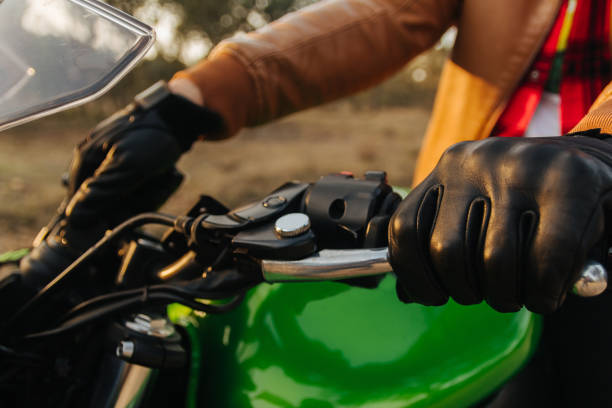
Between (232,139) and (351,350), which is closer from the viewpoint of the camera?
(351,350)

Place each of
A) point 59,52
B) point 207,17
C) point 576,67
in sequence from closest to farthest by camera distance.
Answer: point 59,52 → point 576,67 → point 207,17

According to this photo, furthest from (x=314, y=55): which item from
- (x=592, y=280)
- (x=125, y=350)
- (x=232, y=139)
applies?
(x=232, y=139)

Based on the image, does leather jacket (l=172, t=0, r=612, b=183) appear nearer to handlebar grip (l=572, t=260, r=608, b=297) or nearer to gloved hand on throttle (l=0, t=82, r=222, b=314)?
gloved hand on throttle (l=0, t=82, r=222, b=314)

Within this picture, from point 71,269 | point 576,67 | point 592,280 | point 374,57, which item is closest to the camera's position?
point 592,280

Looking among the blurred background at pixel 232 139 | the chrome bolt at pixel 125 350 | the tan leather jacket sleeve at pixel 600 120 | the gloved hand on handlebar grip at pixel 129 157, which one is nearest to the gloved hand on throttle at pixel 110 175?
the gloved hand on handlebar grip at pixel 129 157

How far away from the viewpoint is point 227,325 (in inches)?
32.8

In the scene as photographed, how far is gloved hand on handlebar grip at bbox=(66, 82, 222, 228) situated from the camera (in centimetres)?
85

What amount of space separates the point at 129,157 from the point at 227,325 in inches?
12.9

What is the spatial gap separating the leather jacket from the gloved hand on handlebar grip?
215mm

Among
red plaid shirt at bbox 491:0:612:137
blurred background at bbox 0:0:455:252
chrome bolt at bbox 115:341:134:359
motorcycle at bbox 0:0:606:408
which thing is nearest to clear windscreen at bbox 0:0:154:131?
motorcycle at bbox 0:0:606:408

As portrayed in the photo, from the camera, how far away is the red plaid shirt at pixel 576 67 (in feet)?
4.15

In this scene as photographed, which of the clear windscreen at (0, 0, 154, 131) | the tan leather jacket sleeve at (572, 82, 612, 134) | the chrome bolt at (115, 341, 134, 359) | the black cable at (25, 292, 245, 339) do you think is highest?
the clear windscreen at (0, 0, 154, 131)

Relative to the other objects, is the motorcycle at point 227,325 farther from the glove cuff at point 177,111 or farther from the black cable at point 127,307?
the glove cuff at point 177,111

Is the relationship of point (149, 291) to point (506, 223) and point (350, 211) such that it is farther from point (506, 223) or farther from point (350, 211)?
point (506, 223)
